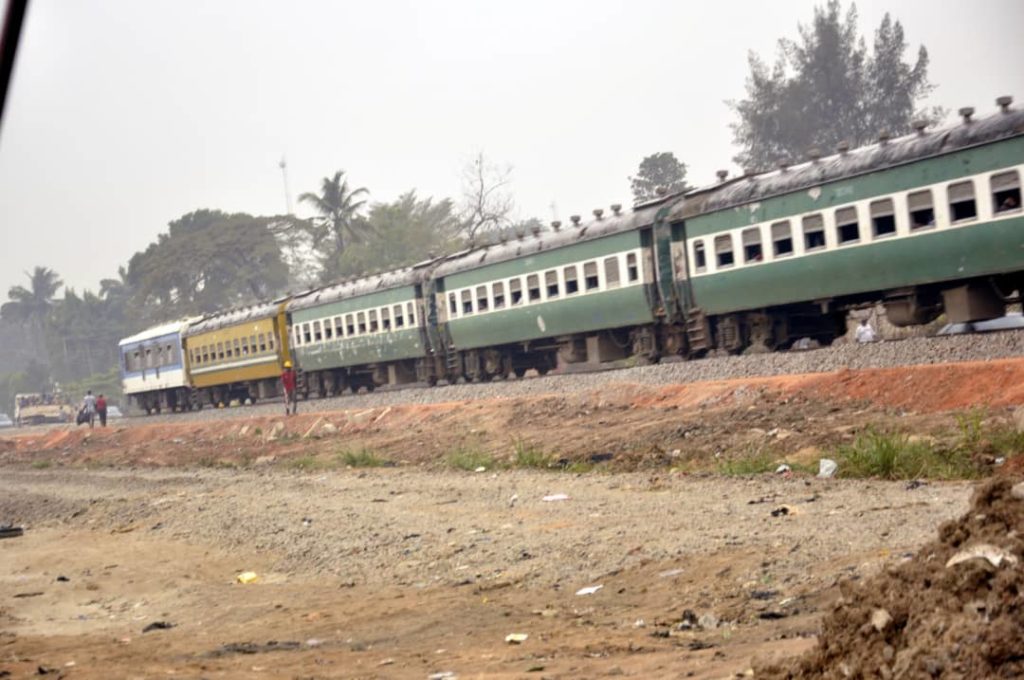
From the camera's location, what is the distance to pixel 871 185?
63.2 feet

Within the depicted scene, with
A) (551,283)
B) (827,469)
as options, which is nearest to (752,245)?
(551,283)

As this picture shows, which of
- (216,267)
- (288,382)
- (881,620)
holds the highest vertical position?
(216,267)

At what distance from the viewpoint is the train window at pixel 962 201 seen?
1750 cm

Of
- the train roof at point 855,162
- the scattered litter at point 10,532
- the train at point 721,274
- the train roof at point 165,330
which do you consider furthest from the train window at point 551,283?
the train roof at point 165,330

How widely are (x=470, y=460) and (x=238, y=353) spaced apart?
2826cm

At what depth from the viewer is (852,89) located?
5925cm

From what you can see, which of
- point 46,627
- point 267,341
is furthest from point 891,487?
point 267,341

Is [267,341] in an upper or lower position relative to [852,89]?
lower

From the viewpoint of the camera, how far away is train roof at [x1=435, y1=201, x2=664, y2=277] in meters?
25.1

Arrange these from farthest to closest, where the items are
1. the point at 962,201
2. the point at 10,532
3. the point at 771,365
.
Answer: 1. the point at 771,365
2. the point at 10,532
3. the point at 962,201

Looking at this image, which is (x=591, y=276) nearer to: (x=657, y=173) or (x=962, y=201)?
(x=962, y=201)

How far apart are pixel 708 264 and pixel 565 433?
19.4 feet

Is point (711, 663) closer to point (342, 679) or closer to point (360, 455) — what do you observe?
point (342, 679)

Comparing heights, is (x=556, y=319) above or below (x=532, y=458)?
above
